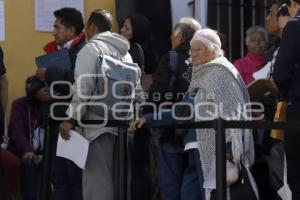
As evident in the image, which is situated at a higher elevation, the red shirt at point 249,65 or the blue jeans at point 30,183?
the red shirt at point 249,65

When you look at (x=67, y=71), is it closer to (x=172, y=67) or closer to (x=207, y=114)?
(x=172, y=67)

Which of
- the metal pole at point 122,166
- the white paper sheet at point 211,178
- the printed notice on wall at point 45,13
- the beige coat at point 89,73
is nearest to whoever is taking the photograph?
the white paper sheet at point 211,178

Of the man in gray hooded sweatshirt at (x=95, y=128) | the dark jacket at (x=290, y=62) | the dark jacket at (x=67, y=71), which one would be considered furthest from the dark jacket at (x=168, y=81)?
the dark jacket at (x=290, y=62)

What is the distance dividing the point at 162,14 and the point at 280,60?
2998mm

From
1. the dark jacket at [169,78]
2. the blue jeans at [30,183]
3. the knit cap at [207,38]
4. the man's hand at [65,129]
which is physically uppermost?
the knit cap at [207,38]

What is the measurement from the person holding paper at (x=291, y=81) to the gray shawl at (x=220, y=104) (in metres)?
0.57

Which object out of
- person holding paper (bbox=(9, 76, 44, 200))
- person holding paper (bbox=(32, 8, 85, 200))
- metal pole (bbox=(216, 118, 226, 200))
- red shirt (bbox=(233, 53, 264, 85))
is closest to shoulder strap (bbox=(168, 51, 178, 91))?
person holding paper (bbox=(32, 8, 85, 200))

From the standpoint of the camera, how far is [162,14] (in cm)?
796

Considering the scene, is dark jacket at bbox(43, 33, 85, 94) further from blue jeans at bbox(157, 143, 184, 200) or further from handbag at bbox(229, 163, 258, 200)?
handbag at bbox(229, 163, 258, 200)

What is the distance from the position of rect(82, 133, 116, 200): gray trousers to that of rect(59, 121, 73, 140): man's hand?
0.20 meters

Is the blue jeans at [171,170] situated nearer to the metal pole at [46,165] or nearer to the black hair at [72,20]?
the metal pole at [46,165]

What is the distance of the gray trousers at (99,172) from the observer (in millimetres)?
6023

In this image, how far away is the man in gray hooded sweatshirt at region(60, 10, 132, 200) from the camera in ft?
19.3

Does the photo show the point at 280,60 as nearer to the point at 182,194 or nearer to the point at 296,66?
the point at 296,66
